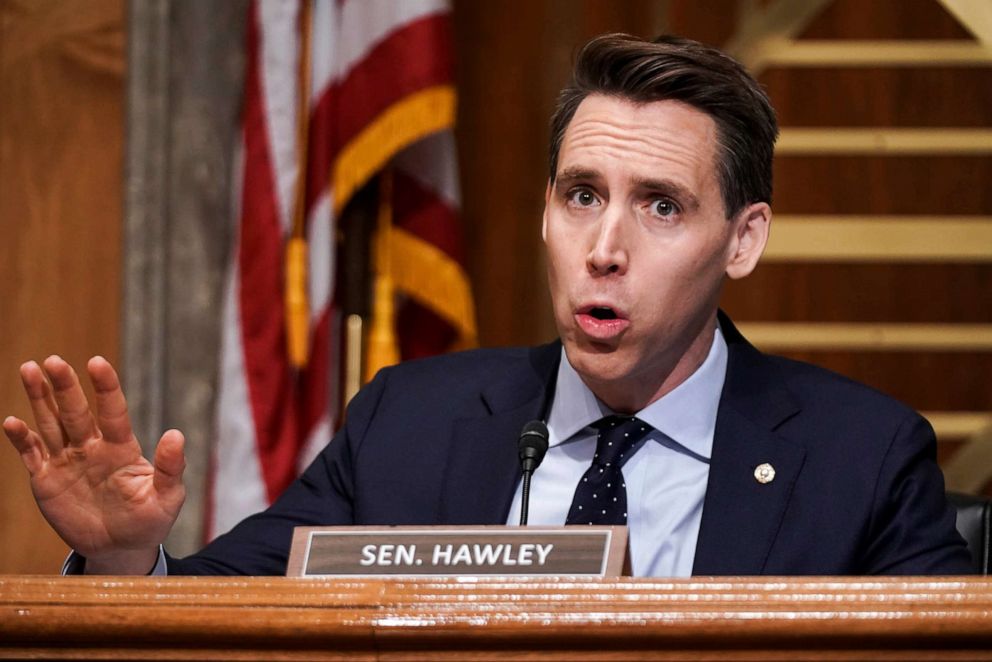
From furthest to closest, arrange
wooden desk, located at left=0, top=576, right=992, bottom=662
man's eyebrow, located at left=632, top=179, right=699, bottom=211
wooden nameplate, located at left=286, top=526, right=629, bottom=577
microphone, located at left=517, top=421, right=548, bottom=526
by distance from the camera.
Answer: man's eyebrow, located at left=632, top=179, right=699, bottom=211
microphone, located at left=517, top=421, right=548, bottom=526
wooden nameplate, located at left=286, top=526, right=629, bottom=577
wooden desk, located at left=0, top=576, right=992, bottom=662

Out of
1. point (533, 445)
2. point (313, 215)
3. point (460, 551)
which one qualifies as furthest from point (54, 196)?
Result: point (460, 551)

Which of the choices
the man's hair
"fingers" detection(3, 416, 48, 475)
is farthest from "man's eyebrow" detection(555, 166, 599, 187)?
"fingers" detection(3, 416, 48, 475)

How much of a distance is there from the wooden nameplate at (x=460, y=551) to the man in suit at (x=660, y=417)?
0.42 m

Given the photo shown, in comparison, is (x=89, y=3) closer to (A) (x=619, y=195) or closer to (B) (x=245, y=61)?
(B) (x=245, y=61)

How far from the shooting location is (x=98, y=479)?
167 cm

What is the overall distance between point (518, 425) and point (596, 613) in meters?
0.98

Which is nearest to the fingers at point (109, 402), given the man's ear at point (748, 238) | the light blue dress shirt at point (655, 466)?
the light blue dress shirt at point (655, 466)

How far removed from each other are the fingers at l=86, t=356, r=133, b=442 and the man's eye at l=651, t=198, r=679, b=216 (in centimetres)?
84

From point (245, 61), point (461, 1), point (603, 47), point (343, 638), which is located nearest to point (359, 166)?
point (245, 61)

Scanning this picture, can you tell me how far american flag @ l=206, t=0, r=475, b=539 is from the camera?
322cm

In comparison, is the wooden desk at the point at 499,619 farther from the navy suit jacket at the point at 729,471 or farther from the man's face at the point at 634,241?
the man's face at the point at 634,241

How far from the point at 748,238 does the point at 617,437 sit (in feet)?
1.34

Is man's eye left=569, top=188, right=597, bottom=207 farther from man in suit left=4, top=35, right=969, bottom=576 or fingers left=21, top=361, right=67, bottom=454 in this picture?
fingers left=21, top=361, right=67, bottom=454

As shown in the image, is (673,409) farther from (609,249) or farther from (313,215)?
(313,215)
